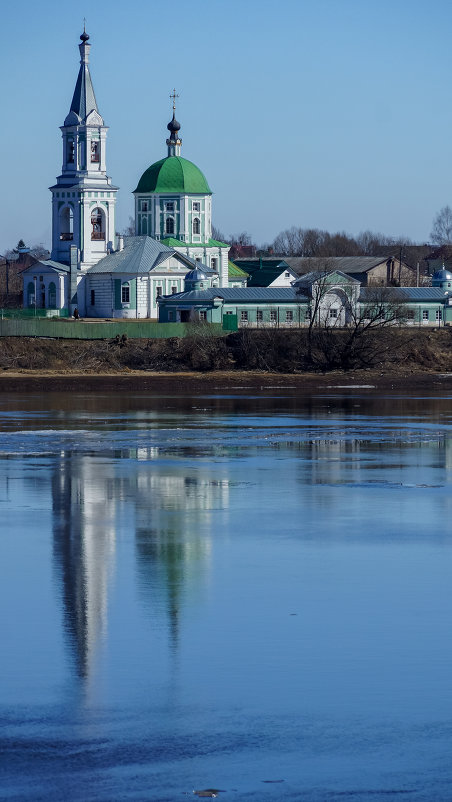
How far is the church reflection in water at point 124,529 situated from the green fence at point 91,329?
125ft

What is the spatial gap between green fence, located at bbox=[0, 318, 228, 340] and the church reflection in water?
38153 millimetres

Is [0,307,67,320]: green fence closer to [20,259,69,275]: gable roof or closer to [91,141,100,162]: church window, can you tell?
[20,259,69,275]: gable roof

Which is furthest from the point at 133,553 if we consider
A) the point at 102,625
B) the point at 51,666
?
the point at 51,666

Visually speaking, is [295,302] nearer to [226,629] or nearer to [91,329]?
[91,329]

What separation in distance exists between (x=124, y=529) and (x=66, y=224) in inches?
2565

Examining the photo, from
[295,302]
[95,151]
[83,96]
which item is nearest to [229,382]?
[295,302]

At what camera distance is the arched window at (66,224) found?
80.1m

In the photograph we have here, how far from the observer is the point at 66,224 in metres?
81.1

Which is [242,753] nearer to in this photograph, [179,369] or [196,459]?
[196,459]

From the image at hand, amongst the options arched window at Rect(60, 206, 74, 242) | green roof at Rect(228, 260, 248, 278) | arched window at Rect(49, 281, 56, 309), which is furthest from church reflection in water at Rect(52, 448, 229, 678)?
green roof at Rect(228, 260, 248, 278)

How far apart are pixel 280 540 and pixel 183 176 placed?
239ft

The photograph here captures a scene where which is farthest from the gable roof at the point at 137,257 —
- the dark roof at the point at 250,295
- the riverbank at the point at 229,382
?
the riverbank at the point at 229,382

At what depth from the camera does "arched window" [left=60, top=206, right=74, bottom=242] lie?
263 feet

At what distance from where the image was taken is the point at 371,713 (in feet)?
32.2
